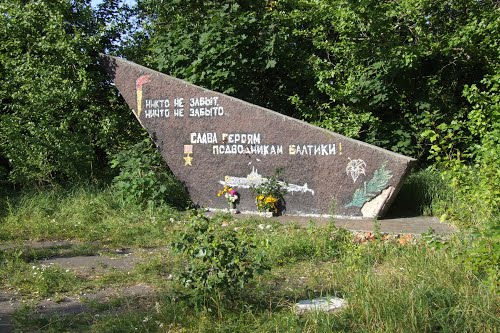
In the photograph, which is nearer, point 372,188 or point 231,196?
point 372,188

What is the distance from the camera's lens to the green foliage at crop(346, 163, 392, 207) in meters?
6.82

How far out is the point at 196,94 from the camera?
8172 mm

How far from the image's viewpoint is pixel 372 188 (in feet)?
22.7

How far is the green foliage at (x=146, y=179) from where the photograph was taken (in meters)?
8.01

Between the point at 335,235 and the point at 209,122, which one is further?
the point at 209,122

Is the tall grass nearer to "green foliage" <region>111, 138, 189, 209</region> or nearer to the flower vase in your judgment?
"green foliage" <region>111, 138, 189, 209</region>

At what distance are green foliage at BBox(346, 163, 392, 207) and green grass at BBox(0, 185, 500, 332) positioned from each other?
40.7 inches

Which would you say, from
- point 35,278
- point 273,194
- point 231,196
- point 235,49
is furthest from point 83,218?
point 235,49

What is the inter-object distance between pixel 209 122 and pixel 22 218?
9.77 ft

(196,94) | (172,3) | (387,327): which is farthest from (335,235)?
(172,3)

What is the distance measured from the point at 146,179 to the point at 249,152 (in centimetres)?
161

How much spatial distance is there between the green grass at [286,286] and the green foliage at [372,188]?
1.03 m

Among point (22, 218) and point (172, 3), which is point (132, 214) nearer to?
point (22, 218)

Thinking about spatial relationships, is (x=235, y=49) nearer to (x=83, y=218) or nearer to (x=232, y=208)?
(x=232, y=208)
